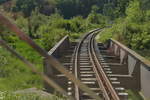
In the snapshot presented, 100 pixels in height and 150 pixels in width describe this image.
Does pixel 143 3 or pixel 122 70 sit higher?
pixel 143 3

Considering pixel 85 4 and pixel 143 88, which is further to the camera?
pixel 85 4

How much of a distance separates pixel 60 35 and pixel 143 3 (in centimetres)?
812

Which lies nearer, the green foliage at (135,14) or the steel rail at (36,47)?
the steel rail at (36,47)

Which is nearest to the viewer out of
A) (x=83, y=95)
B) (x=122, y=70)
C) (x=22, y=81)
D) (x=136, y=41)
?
(x=83, y=95)

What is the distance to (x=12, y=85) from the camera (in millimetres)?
9820

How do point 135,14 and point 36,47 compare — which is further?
point 135,14

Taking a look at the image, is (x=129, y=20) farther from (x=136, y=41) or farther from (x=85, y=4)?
(x=85, y=4)

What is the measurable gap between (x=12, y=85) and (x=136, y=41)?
1101 cm

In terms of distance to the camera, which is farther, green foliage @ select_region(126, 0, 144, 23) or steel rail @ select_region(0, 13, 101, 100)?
green foliage @ select_region(126, 0, 144, 23)

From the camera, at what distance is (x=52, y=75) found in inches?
433

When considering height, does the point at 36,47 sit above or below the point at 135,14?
below

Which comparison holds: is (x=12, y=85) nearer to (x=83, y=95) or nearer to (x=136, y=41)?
(x=83, y=95)

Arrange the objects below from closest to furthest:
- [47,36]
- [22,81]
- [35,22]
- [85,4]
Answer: [22,81], [47,36], [35,22], [85,4]

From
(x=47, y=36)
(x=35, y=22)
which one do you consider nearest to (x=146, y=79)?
(x=47, y=36)
